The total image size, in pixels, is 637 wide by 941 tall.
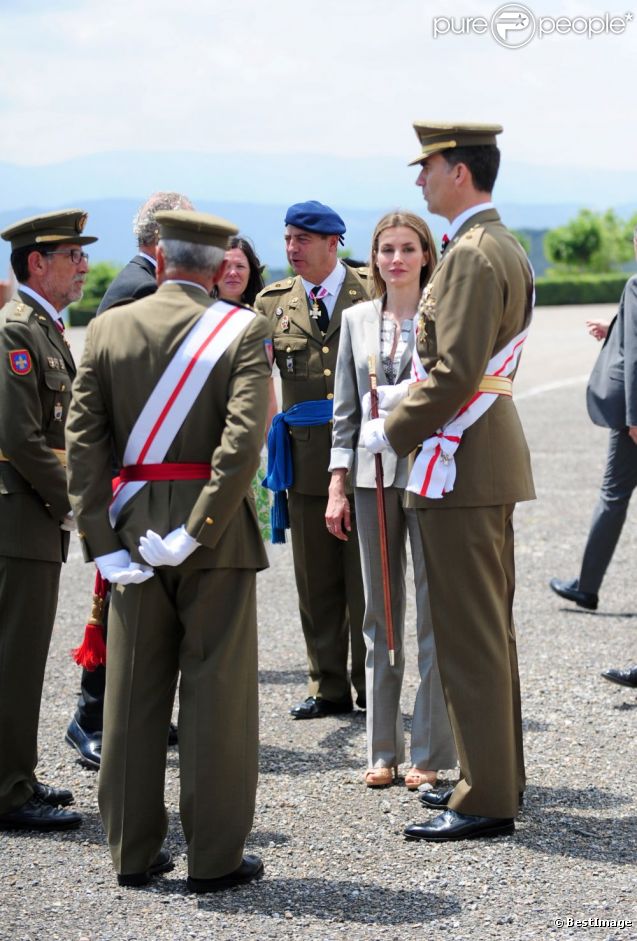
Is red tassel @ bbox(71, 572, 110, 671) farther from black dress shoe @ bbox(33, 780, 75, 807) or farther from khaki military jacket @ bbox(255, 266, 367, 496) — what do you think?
khaki military jacket @ bbox(255, 266, 367, 496)

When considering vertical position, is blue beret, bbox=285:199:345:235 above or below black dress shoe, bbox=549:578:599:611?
above

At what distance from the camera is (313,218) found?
224 inches

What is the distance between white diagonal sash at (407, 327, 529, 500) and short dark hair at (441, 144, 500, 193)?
1.73 ft

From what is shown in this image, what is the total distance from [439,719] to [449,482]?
3.70 ft

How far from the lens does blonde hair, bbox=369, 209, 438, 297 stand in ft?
16.4

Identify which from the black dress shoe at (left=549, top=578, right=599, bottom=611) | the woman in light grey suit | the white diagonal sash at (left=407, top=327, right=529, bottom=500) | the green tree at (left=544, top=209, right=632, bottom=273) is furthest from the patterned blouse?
the green tree at (left=544, top=209, right=632, bottom=273)

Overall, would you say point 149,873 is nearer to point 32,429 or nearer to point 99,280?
point 32,429

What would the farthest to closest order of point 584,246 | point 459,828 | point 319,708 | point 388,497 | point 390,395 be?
point 584,246 < point 319,708 < point 388,497 < point 390,395 < point 459,828

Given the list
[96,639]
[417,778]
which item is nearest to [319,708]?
[417,778]

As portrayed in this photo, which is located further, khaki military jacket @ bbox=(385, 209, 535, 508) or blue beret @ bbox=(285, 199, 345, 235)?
blue beret @ bbox=(285, 199, 345, 235)

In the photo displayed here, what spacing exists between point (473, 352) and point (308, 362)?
1856mm

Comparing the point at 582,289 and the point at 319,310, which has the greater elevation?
the point at 582,289

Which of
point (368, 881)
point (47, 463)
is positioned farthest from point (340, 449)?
point (368, 881)

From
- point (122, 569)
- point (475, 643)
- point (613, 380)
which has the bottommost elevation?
point (475, 643)
